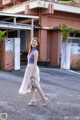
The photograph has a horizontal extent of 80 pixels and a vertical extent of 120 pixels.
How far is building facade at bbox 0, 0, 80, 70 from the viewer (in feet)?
75.5

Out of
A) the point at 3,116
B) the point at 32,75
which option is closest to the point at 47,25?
the point at 32,75

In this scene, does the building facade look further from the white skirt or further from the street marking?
the street marking

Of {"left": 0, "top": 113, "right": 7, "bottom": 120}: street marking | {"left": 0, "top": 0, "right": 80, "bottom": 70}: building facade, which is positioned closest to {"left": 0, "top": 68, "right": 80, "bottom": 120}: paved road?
{"left": 0, "top": 113, "right": 7, "bottom": 120}: street marking

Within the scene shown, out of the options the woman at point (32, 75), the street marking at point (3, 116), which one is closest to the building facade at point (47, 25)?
the woman at point (32, 75)

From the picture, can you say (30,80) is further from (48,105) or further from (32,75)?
(48,105)

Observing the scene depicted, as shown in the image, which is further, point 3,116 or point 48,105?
point 48,105

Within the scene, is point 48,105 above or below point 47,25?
below

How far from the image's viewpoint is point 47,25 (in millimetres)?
23531

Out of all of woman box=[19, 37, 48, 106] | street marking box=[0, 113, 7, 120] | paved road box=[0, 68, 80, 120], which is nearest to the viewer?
street marking box=[0, 113, 7, 120]

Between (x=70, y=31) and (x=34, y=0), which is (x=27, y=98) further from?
(x=34, y=0)

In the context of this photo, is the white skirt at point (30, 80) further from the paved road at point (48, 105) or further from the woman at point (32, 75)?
the paved road at point (48, 105)

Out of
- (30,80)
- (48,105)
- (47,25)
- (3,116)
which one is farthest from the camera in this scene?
(47,25)

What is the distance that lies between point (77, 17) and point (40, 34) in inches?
154

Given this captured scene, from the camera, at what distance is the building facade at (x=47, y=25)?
75.5 ft
